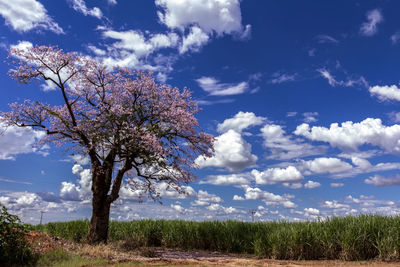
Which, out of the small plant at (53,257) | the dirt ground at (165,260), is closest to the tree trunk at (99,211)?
the dirt ground at (165,260)

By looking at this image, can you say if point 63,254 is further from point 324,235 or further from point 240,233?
point 324,235

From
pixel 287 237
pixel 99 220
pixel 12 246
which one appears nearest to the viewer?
pixel 12 246

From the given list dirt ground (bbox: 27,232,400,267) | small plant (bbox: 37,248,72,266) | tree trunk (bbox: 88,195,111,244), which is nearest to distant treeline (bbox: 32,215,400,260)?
dirt ground (bbox: 27,232,400,267)

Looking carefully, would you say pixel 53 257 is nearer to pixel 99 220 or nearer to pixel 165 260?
pixel 165 260

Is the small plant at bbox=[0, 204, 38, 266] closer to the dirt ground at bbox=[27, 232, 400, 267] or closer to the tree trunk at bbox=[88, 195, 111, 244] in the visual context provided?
the dirt ground at bbox=[27, 232, 400, 267]

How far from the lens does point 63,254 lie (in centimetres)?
1401

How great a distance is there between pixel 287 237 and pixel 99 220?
10.5 metres

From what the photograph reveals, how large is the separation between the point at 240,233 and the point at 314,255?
475 cm

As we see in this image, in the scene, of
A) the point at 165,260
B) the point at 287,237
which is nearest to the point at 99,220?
the point at 165,260

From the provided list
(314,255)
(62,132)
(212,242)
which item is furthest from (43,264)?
(314,255)

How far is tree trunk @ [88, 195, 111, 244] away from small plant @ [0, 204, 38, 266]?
5.29m

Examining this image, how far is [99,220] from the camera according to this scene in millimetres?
18750

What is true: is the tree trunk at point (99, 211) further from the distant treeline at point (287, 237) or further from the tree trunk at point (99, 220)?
the distant treeline at point (287, 237)

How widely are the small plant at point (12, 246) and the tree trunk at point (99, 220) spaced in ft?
17.4
